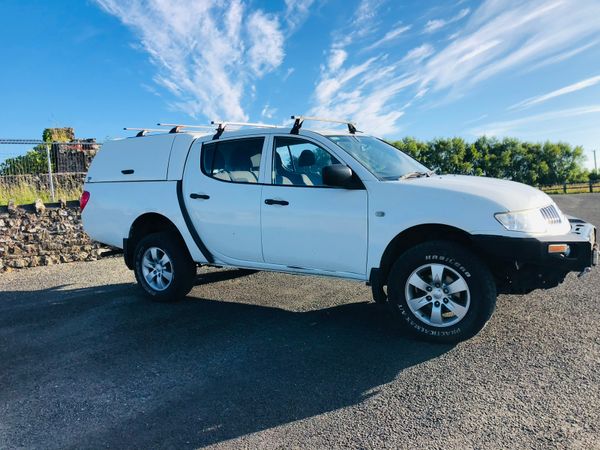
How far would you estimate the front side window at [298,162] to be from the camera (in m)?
4.73

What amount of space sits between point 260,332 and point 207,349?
1.99 feet

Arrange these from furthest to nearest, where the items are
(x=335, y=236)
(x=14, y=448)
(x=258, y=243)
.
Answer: (x=258, y=243), (x=335, y=236), (x=14, y=448)

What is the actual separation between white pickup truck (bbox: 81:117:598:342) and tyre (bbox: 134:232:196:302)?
0.02 metres

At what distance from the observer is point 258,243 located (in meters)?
5.02

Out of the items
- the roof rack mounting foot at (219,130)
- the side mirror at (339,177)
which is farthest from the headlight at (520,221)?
the roof rack mounting foot at (219,130)

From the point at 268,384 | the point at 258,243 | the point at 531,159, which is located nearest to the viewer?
the point at 268,384

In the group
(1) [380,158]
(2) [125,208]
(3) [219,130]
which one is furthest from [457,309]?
(2) [125,208]

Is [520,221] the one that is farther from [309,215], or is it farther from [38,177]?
[38,177]

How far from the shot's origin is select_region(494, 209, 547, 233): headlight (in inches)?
149

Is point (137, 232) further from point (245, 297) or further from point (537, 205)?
point (537, 205)

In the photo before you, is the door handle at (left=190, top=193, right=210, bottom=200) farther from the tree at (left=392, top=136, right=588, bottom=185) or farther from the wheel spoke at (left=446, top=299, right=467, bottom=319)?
the tree at (left=392, top=136, right=588, bottom=185)

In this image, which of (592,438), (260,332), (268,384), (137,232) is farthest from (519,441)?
(137,232)

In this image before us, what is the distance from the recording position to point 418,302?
4.14 metres

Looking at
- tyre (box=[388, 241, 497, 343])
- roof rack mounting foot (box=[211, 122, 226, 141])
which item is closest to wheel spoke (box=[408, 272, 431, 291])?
tyre (box=[388, 241, 497, 343])
